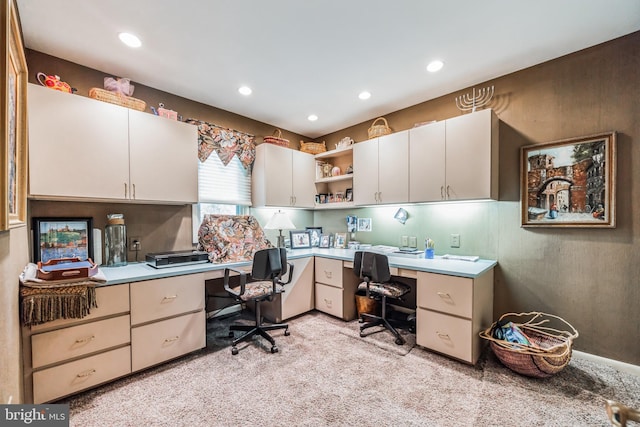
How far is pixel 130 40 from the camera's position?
195 centimetres

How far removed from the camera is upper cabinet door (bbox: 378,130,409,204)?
287 cm

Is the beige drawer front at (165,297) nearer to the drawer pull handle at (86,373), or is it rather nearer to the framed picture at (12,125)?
the drawer pull handle at (86,373)

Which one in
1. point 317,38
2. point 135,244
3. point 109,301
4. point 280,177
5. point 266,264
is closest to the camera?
point 109,301

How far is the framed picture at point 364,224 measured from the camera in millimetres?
3584

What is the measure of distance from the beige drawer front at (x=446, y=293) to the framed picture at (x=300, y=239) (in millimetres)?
1779

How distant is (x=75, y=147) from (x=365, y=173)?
2744 mm

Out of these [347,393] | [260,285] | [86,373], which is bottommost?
[347,393]

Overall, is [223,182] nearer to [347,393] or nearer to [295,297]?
[295,297]

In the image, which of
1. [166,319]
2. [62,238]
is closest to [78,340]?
[166,319]

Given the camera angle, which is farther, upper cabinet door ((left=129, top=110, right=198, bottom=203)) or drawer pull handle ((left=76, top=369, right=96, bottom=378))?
upper cabinet door ((left=129, top=110, right=198, bottom=203))

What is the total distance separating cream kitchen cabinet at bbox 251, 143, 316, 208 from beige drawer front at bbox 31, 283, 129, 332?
174cm

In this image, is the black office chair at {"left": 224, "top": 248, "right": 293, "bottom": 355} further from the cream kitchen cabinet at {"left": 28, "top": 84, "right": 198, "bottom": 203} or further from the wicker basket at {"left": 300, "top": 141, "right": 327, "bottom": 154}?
the wicker basket at {"left": 300, "top": 141, "right": 327, "bottom": 154}

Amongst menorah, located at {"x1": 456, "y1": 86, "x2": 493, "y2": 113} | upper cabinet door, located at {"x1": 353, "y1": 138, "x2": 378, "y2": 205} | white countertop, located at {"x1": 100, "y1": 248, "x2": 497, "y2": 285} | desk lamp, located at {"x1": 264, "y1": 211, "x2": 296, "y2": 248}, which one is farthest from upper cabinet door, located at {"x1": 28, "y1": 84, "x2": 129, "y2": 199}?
menorah, located at {"x1": 456, "y1": 86, "x2": 493, "y2": 113}

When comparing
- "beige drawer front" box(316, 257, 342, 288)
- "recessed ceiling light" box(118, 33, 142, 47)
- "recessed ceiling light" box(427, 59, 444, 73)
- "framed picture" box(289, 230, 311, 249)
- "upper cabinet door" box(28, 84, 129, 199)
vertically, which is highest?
"recessed ceiling light" box(118, 33, 142, 47)
